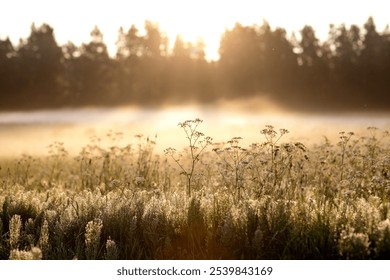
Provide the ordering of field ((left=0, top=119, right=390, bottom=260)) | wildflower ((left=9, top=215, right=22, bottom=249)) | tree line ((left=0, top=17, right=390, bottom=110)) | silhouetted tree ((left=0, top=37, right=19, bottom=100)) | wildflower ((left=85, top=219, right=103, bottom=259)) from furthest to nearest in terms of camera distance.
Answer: tree line ((left=0, top=17, right=390, bottom=110)), silhouetted tree ((left=0, top=37, right=19, bottom=100)), wildflower ((left=9, top=215, right=22, bottom=249)), wildflower ((left=85, top=219, right=103, bottom=259)), field ((left=0, top=119, right=390, bottom=260))

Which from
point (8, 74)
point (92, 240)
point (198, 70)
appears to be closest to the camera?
point (92, 240)

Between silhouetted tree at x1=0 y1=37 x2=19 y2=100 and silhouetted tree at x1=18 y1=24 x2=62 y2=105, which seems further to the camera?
silhouetted tree at x1=18 y1=24 x2=62 y2=105

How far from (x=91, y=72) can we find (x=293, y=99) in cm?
2264

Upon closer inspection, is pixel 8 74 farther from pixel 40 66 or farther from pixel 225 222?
pixel 225 222

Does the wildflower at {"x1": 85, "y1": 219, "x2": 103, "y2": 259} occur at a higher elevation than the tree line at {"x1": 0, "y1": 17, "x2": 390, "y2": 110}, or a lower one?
lower

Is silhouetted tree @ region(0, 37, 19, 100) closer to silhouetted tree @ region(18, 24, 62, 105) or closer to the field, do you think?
silhouetted tree @ region(18, 24, 62, 105)

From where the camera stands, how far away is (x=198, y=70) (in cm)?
6556

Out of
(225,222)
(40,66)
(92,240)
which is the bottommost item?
(92,240)

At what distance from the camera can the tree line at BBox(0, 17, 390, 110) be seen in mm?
47156

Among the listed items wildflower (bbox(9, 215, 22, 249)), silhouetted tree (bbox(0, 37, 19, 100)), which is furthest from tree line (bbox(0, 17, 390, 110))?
wildflower (bbox(9, 215, 22, 249))

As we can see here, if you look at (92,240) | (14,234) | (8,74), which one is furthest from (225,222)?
(8,74)

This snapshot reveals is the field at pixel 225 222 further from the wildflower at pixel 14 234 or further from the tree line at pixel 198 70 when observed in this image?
the tree line at pixel 198 70

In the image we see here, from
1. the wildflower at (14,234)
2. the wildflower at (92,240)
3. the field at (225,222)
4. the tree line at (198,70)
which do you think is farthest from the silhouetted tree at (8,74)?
the wildflower at (92,240)
